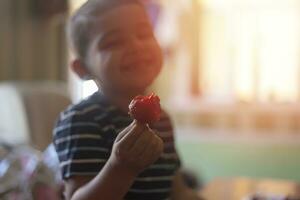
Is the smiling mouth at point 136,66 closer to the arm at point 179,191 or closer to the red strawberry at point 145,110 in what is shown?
the red strawberry at point 145,110

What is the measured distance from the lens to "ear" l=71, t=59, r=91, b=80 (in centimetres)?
46

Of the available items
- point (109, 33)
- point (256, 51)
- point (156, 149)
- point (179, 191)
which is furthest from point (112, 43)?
point (256, 51)

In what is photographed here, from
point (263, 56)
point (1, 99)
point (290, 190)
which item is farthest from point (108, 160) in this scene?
point (263, 56)

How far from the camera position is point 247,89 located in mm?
2408

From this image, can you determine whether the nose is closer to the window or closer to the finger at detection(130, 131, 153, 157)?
the finger at detection(130, 131, 153, 157)

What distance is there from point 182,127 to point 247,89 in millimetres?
371

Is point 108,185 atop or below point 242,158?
atop

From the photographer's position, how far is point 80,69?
0.47 m

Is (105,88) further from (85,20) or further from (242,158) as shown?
(242,158)

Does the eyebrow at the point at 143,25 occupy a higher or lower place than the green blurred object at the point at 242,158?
higher

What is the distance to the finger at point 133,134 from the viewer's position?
36 centimetres

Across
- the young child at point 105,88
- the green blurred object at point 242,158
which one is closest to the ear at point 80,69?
the young child at point 105,88

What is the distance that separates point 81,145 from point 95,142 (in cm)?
1

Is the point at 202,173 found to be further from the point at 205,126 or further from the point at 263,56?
the point at 263,56
